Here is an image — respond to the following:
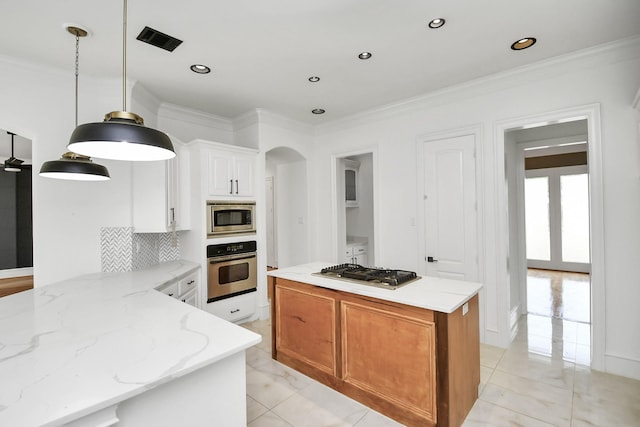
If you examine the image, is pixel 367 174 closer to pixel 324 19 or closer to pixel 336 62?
pixel 336 62

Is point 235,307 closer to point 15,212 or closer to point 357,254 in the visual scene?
point 357,254

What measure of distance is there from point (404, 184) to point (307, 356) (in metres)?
2.33

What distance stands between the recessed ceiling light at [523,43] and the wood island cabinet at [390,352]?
2102 millimetres

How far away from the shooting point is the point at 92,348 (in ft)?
4.19

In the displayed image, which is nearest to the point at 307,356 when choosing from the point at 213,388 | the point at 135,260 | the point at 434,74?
the point at 213,388

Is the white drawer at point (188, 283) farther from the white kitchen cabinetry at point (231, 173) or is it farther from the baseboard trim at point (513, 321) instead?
the baseboard trim at point (513, 321)

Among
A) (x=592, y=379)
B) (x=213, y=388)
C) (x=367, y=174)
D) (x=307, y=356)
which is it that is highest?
(x=367, y=174)

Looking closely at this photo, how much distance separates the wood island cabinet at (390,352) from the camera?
187cm

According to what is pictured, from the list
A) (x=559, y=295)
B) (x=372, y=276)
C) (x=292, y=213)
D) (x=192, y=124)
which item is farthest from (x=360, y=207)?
(x=372, y=276)

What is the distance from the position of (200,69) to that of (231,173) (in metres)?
1.25

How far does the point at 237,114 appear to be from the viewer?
4.21m

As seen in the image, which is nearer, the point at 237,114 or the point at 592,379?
the point at 592,379

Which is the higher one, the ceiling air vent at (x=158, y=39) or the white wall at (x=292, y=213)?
the ceiling air vent at (x=158, y=39)

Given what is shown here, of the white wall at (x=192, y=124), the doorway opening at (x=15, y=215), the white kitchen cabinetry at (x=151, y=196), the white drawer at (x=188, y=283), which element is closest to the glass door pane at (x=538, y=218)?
the white wall at (x=192, y=124)
